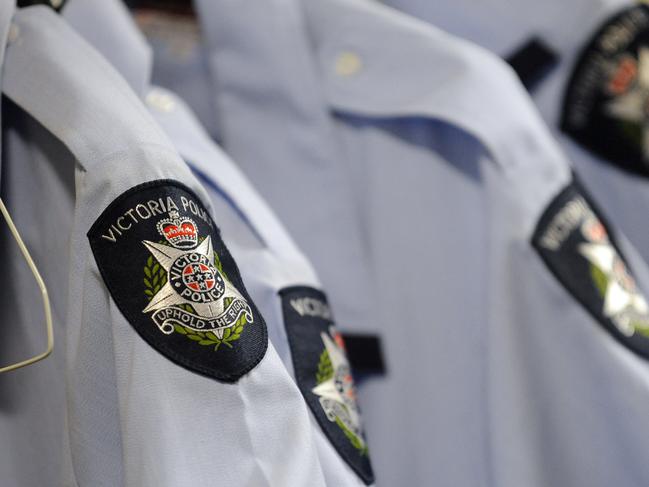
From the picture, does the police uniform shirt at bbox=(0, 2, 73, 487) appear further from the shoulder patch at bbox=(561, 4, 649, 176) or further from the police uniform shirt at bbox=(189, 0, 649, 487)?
the shoulder patch at bbox=(561, 4, 649, 176)

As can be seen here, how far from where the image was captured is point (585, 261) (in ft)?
1.60

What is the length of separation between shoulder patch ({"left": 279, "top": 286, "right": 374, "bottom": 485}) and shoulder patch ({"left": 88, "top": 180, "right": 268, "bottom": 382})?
0.07 metres

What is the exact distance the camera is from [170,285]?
34 centimetres

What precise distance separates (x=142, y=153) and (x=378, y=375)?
0.83 ft

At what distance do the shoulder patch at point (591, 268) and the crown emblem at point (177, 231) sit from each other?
0.72 ft

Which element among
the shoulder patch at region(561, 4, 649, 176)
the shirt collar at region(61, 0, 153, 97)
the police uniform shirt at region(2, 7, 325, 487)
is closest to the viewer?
the police uniform shirt at region(2, 7, 325, 487)

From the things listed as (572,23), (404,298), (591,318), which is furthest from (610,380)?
(572,23)

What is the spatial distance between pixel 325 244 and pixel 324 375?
156 millimetres

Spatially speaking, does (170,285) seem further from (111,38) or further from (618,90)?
(618,90)

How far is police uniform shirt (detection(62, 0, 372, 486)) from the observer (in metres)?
0.40

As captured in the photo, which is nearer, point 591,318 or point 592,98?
point 591,318

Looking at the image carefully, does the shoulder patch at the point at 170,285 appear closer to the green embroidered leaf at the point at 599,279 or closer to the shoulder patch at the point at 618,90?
the green embroidered leaf at the point at 599,279

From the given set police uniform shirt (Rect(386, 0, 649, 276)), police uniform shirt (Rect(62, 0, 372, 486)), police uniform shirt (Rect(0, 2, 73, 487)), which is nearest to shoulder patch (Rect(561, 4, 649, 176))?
police uniform shirt (Rect(386, 0, 649, 276))

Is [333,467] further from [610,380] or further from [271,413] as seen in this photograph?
[610,380]
